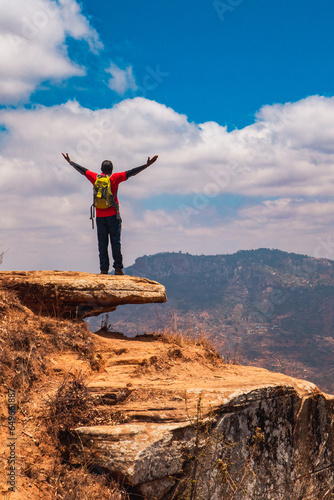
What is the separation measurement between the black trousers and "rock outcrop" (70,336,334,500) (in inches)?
99.3

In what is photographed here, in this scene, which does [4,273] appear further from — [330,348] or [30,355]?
[330,348]

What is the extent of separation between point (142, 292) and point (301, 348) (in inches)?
6496

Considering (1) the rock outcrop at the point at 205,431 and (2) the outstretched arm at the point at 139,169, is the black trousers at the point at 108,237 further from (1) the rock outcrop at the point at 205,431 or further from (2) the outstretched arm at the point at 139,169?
(1) the rock outcrop at the point at 205,431

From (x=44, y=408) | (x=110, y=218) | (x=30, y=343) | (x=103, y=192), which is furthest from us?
(x=110, y=218)

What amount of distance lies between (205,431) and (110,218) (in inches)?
246

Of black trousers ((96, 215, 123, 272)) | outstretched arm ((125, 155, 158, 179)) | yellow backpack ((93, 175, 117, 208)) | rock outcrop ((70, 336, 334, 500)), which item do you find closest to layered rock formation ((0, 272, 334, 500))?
rock outcrop ((70, 336, 334, 500))

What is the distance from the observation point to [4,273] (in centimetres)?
995

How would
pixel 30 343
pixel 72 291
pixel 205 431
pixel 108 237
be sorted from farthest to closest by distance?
pixel 108 237 → pixel 72 291 → pixel 30 343 → pixel 205 431

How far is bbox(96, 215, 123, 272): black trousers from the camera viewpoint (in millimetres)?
11164

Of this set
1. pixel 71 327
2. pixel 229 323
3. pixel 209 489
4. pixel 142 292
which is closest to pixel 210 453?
pixel 209 489

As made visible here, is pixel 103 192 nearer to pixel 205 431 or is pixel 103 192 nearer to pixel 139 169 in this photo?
pixel 139 169

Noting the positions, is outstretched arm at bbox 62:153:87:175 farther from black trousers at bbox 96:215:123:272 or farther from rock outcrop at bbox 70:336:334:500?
rock outcrop at bbox 70:336:334:500

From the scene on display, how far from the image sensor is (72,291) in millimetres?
9797

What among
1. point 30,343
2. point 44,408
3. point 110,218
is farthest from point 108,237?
point 44,408
